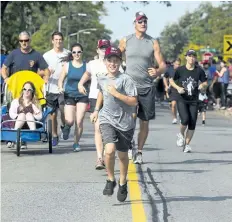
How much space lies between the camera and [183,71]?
14688 mm

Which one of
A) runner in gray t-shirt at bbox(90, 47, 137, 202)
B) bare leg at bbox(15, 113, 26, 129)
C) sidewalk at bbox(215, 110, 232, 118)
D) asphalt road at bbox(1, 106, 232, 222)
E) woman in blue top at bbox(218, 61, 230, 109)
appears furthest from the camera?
woman in blue top at bbox(218, 61, 230, 109)

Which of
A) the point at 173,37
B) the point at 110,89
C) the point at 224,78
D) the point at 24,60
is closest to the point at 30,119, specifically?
the point at 24,60

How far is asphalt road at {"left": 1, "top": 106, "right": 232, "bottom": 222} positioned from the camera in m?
8.65

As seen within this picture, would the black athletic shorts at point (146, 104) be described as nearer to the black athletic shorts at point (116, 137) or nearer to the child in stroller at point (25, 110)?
the child in stroller at point (25, 110)

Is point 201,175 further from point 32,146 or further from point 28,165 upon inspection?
point 32,146

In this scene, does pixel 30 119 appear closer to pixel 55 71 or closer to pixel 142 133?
pixel 55 71

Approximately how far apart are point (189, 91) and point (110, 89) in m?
5.57

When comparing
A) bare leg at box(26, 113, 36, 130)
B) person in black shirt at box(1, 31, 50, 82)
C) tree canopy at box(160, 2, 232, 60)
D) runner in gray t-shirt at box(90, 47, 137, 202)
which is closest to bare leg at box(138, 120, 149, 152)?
bare leg at box(26, 113, 36, 130)

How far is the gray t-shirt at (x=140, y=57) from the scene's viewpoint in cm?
1218

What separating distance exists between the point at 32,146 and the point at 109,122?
6471 millimetres

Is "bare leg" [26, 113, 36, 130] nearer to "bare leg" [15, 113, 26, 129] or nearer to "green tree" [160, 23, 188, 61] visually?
"bare leg" [15, 113, 26, 129]

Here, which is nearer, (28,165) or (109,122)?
(109,122)

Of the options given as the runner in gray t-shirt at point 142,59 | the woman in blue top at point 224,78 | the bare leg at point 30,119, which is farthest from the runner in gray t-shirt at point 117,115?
the woman in blue top at point 224,78

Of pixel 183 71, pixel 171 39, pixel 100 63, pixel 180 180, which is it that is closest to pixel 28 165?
pixel 100 63
